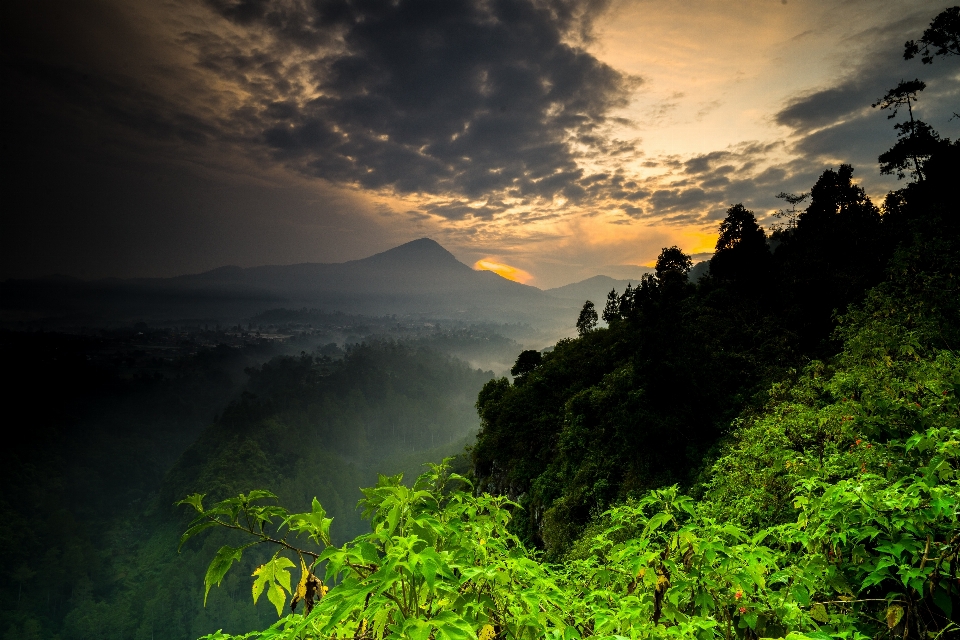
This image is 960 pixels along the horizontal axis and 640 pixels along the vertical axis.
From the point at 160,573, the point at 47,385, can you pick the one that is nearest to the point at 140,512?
the point at 160,573

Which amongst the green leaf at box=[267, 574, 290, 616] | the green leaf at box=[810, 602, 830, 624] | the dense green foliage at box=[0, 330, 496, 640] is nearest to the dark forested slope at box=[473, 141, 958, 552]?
the green leaf at box=[810, 602, 830, 624]

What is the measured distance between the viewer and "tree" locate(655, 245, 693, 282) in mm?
32406

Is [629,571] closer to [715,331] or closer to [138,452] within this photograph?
[715,331]

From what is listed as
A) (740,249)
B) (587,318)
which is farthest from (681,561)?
(587,318)

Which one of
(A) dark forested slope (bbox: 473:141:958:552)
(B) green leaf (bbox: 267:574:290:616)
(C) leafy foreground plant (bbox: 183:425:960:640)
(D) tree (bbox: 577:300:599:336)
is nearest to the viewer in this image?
(C) leafy foreground plant (bbox: 183:425:960:640)

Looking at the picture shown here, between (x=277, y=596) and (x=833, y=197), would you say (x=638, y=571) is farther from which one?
(x=833, y=197)

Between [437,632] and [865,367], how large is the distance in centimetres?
953

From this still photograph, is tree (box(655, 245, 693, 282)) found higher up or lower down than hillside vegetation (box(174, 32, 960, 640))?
higher up

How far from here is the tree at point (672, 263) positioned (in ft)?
106

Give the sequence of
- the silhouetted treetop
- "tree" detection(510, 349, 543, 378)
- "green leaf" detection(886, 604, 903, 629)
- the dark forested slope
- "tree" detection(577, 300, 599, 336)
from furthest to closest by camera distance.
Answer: "tree" detection(577, 300, 599, 336)
"tree" detection(510, 349, 543, 378)
the silhouetted treetop
the dark forested slope
"green leaf" detection(886, 604, 903, 629)

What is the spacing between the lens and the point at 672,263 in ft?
108

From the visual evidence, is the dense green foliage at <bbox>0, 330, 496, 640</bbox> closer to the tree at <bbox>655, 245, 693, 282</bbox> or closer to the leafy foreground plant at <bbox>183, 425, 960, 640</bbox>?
the tree at <bbox>655, 245, 693, 282</bbox>

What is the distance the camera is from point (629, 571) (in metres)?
2.83

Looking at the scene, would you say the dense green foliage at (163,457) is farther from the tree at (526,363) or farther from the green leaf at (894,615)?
the green leaf at (894,615)
